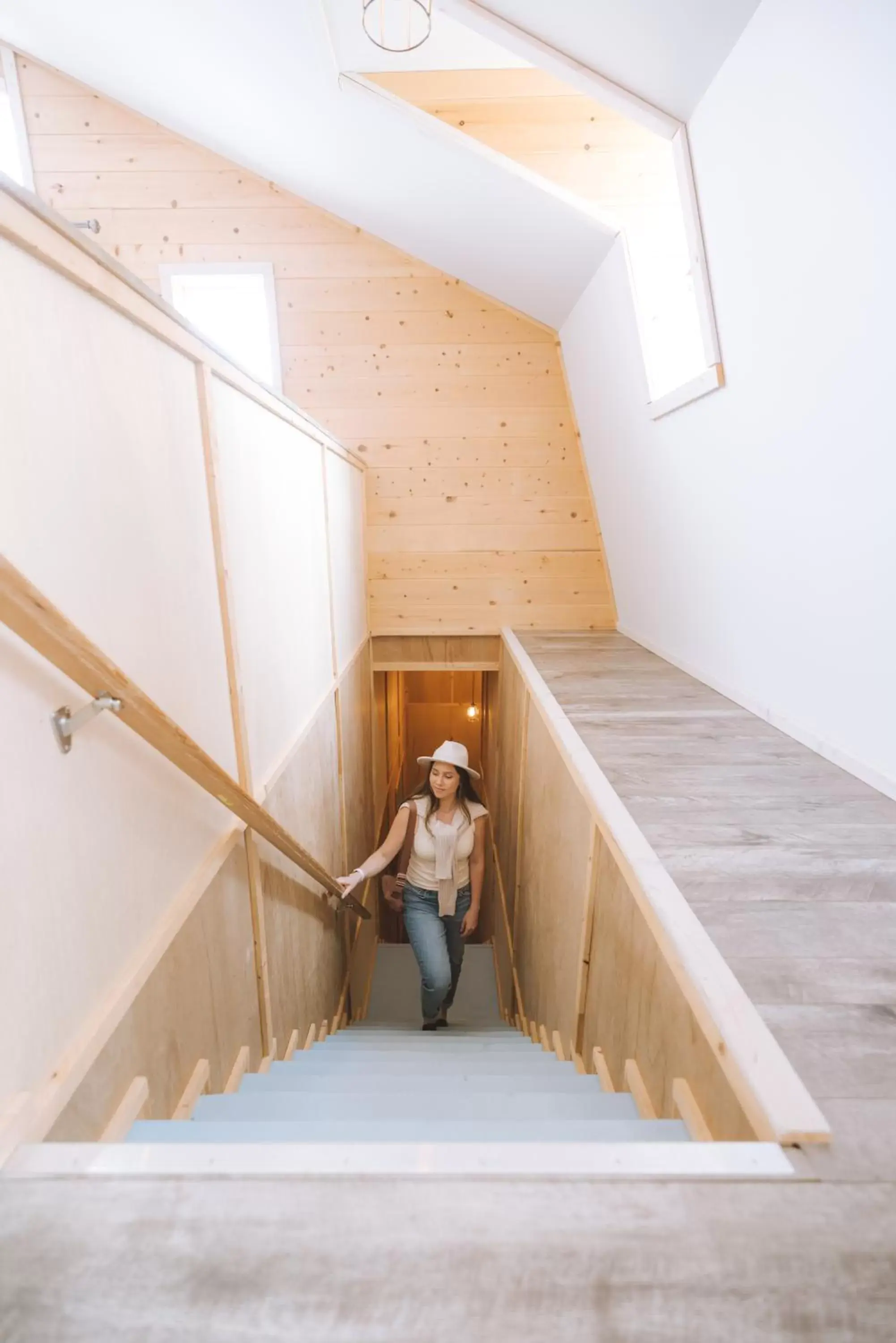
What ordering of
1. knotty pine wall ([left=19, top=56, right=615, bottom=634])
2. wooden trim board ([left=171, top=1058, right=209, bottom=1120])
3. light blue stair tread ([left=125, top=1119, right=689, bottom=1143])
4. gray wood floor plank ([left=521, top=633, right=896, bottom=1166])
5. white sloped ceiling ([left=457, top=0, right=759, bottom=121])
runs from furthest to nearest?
knotty pine wall ([left=19, top=56, right=615, bottom=634]) < white sloped ceiling ([left=457, top=0, right=759, bottom=121]) < wooden trim board ([left=171, top=1058, right=209, bottom=1120]) < light blue stair tread ([left=125, top=1119, right=689, bottom=1143]) < gray wood floor plank ([left=521, top=633, right=896, bottom=1166])

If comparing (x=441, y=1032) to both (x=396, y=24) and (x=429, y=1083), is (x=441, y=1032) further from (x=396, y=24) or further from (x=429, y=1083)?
(x=396, y=24)

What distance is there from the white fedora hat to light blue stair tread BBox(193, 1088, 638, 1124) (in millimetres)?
1662

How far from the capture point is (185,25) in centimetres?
296

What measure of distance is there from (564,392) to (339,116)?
2055 millimetres

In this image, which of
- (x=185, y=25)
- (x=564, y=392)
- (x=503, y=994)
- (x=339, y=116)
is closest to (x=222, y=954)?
(x=503, y=994)

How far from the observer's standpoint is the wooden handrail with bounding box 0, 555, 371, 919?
871 millimetres

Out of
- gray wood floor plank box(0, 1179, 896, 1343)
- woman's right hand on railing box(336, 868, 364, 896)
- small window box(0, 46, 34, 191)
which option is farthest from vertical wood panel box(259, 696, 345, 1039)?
small window box(0, 46, 34, 191)

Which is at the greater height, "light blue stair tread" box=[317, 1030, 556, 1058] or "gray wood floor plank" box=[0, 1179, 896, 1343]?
"gray wood floor plank" box=[0, 1179, 896, 1343]

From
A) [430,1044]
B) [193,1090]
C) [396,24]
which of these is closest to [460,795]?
[430,1044]

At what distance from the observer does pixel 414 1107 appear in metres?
1.55

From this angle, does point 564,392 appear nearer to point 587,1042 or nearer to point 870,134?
point 870,134

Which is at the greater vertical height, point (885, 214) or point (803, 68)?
point (803, 68)

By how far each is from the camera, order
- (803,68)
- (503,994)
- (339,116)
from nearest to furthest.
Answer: (803,68)
(339,116)
(503,994)

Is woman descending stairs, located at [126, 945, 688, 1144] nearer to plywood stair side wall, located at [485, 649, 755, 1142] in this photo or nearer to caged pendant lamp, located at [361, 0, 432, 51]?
plywood stair side wall, located at [485, 649, 755, 1142]
